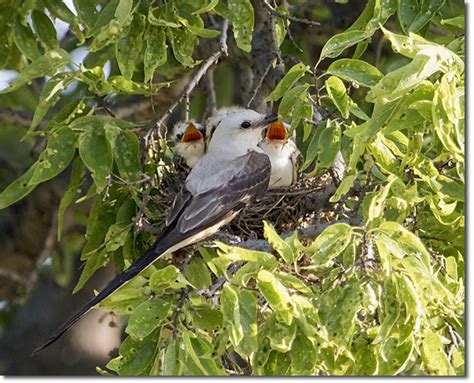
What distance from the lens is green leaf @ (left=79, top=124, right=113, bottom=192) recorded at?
12.9 ft

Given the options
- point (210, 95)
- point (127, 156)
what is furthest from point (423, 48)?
point (210, 95)

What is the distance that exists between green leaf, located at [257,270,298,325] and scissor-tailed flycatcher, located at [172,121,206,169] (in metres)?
1.95

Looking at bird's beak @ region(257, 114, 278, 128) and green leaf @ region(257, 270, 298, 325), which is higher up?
Result: green leaf @ region(257, 270, 298, 325)

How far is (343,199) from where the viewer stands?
413 cm

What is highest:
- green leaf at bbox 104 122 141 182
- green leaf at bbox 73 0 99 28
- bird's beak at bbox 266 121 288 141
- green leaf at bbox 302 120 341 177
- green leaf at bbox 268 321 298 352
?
green leaf at bbox 73 0 99 28

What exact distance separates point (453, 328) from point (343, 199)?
2.97 ft

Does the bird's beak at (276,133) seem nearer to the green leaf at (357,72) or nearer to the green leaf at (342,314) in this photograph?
the green leaf at (357,72)

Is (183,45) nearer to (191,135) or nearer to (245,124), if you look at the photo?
(245,124)

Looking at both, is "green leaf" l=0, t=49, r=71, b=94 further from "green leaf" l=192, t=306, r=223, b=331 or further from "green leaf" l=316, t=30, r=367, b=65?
"green leaf" l=192, t=306, r=223, b=331

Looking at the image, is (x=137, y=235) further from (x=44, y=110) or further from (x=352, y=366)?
(x=352, y=366)

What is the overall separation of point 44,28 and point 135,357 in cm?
201

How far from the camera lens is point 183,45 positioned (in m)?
4.25

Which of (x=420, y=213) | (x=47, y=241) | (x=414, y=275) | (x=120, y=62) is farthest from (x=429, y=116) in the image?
(x=47, y=241)

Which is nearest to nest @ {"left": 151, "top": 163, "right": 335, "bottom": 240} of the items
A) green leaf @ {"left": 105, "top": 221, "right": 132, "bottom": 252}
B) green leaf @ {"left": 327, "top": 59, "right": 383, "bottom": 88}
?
green leaf @ {"left": 105, "top": 221, "right": 132, "bottom": 252}
